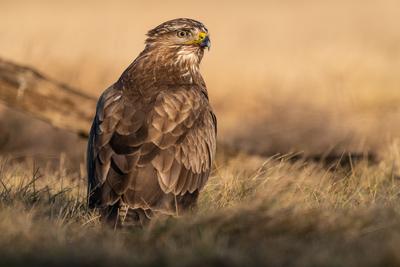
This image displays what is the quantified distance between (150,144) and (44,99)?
312 cm

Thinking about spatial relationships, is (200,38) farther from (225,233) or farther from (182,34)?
(225,233)

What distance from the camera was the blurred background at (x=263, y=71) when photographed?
11.2 meters

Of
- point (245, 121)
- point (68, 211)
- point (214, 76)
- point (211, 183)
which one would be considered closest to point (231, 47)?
point (214, 76)

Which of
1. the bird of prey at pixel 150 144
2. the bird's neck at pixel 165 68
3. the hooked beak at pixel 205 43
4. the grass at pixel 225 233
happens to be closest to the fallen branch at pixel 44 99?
the bird's neck at pixel 165 68

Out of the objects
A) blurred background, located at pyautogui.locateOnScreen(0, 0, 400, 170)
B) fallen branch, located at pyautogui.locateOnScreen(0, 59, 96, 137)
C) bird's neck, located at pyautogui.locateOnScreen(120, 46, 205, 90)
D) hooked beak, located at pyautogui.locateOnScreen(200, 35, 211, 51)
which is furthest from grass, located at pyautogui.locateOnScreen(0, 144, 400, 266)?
blurred background, located at pyautogui.locateOnScreen(0, 0, 400, 170)

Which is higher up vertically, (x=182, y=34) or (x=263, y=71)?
(x=182, y=34)

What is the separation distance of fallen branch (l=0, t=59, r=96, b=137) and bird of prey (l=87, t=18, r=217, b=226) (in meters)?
2.10

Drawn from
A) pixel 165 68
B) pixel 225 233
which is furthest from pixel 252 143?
pixel 225 233

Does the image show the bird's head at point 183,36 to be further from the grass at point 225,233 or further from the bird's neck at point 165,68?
the grass at point 225,233

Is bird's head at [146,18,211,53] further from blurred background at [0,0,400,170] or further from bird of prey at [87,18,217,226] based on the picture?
blurred background at [0,0,400,170]

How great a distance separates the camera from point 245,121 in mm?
12648

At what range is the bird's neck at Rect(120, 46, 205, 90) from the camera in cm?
723

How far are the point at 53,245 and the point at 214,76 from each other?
971 centimetres

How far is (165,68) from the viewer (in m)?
7.43
